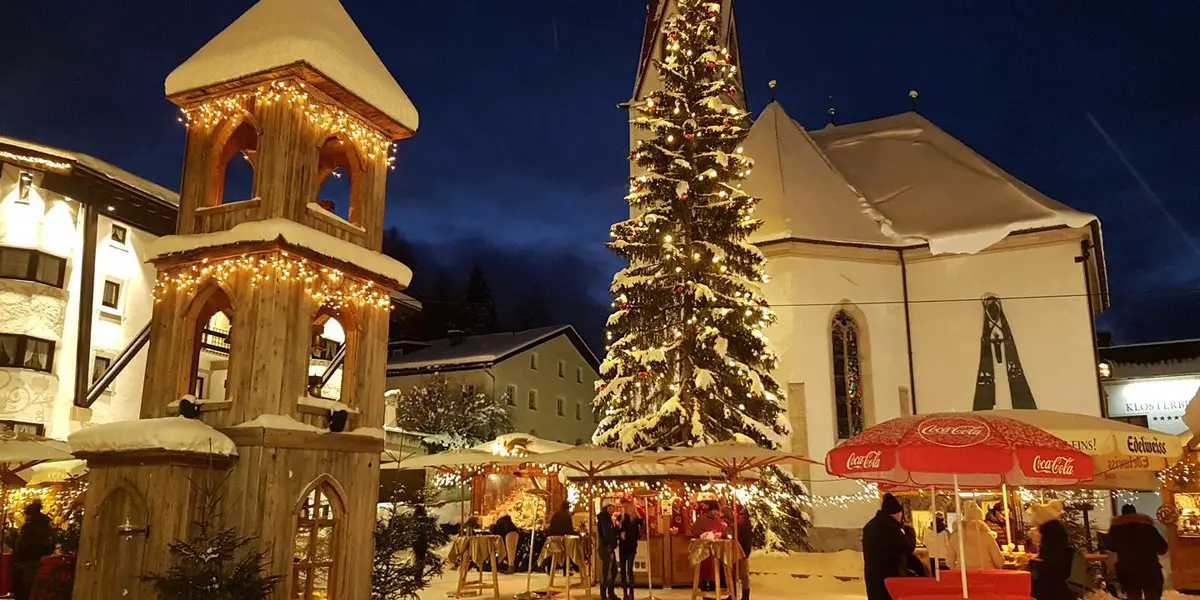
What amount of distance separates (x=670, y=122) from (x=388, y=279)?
405 inches

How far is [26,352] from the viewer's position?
2012 centimetres

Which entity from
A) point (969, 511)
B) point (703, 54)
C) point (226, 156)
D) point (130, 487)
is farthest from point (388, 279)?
point (703, 54)

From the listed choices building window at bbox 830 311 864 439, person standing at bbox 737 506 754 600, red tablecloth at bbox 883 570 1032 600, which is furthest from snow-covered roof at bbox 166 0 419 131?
building window at bbox 830 311 864 439

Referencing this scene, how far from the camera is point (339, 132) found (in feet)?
39.9

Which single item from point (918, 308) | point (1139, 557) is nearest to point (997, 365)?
point (918, 308)

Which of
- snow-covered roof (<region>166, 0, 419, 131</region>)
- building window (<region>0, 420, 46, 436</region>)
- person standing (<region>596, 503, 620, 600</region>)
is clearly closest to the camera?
snow-covered roof (<region>166, 0, 419, 131</region>)

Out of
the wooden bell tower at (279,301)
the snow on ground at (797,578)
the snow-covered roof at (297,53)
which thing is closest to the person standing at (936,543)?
the snow on ground at (797,578)

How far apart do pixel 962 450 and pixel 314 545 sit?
304 inches

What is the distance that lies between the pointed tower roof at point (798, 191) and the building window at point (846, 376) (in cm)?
240

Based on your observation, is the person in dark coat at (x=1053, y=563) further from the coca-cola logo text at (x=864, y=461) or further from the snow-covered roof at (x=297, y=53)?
the snow-covered roof at (x=297, y=53)

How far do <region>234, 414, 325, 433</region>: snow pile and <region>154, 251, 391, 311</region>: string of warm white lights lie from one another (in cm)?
164

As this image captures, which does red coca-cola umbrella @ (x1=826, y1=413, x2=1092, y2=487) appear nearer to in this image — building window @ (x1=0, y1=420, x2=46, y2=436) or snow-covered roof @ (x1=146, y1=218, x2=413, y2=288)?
snow-covered roof @ (x1=146, y1=218, x2=413, y2=288)

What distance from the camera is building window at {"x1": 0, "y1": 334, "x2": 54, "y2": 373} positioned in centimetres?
1984

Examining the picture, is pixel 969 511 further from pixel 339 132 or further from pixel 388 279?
pixel 339 132
